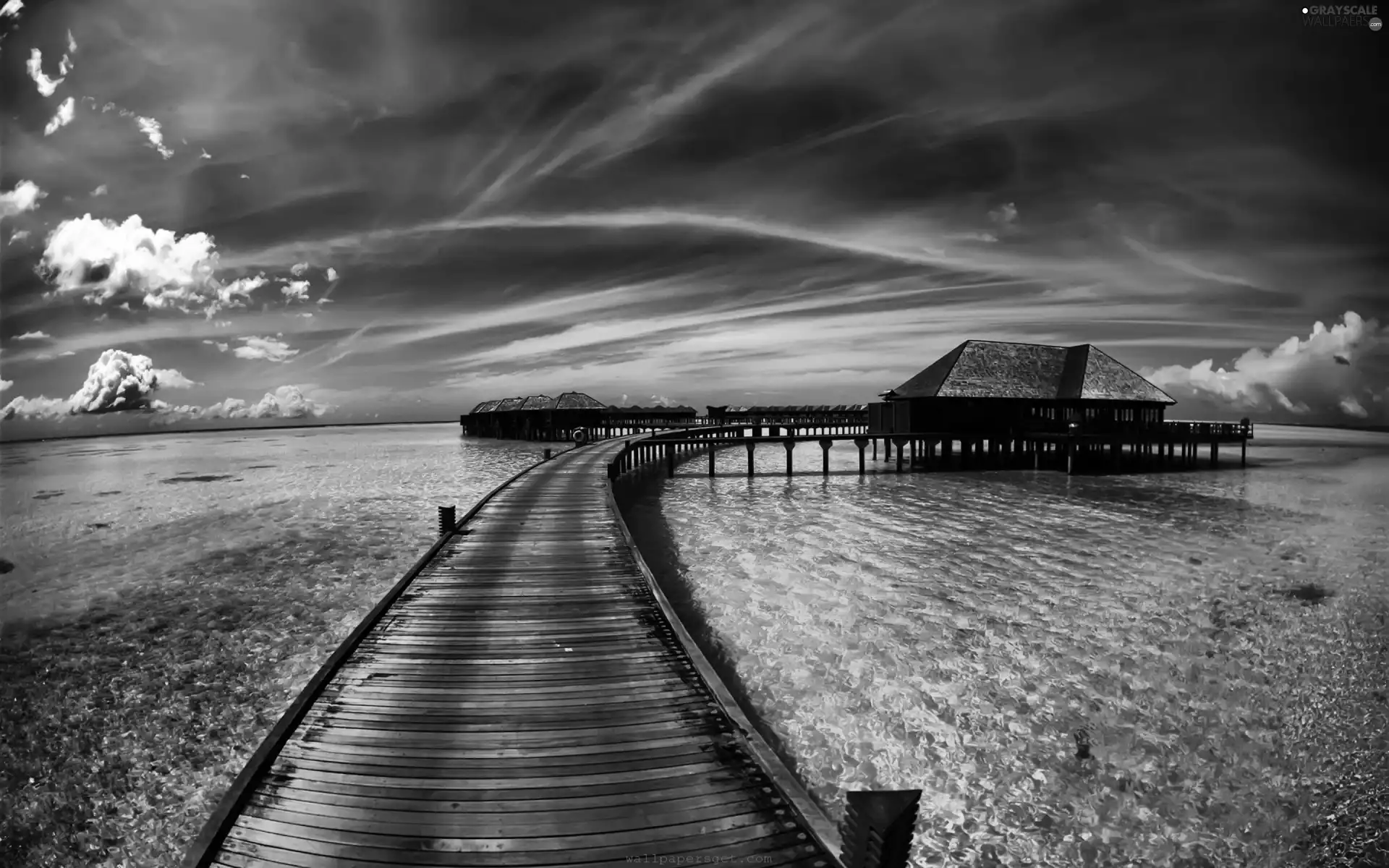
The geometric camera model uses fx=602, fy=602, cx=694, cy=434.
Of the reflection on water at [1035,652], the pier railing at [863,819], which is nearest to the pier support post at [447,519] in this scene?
the reflection on water at [1035,652]

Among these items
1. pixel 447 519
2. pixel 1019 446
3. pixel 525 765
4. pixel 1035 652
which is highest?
pixel 1019 446

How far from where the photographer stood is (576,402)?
62938 millimetres

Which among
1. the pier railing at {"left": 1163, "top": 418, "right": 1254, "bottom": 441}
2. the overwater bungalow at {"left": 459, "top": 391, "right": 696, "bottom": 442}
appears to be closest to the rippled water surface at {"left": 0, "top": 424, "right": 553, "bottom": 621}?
the overwater bungalow at {"left": 459, "top": 391, "right": 696, "bottom": 442}

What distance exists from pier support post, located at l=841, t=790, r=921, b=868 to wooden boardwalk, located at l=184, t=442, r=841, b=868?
246 millimetres

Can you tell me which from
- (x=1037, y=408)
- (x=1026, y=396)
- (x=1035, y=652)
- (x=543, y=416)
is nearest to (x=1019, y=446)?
(x=1037, y=408)

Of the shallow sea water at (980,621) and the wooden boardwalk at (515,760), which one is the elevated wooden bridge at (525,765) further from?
the shallow sea water at (980,621)

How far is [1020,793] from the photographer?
217 inches

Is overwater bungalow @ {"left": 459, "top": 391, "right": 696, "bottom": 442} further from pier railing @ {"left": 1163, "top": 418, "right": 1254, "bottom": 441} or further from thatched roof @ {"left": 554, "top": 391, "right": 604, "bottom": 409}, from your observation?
pier railing @ {"left": 1163, "top": 418, "right": 1254, "bottom": 441}

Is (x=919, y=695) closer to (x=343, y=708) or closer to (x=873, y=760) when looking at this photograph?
(x=873, y=760)

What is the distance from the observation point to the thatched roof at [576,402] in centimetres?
6259

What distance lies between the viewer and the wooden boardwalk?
143 inches

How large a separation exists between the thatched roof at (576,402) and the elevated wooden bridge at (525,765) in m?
55.6

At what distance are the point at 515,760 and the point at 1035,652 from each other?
7.38 m

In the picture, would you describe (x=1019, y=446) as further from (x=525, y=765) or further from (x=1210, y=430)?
(x=525, y=765)
